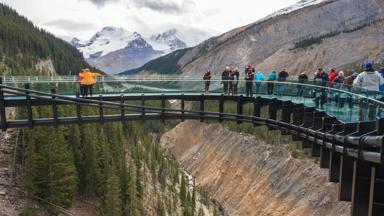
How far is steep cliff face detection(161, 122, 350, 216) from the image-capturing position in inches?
2445

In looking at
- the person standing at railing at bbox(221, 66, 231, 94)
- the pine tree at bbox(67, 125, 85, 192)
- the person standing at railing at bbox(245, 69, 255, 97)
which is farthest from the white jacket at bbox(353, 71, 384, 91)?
the pine tree at bbox(67, 125, 85, 192)

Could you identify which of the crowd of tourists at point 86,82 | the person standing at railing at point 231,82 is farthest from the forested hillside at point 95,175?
the person standing at railing at point 231,82

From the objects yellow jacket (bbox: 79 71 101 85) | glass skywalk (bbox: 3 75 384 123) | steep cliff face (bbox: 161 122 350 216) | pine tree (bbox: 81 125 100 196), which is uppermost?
yellow jacket (bbox: 79 71 101 85)

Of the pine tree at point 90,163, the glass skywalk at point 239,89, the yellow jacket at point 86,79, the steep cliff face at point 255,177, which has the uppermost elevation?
the yellow jacket at point 86,79

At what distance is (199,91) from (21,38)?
7412 inches

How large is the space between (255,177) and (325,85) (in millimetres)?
57656

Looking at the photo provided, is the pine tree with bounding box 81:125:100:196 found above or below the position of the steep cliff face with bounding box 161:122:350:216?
above

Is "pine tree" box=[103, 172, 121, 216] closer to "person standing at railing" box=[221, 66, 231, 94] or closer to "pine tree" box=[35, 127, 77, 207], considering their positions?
"pine tree" box=[35, 127, 77, 207]

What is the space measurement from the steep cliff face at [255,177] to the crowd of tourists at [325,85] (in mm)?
30969

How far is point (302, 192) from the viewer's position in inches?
2562

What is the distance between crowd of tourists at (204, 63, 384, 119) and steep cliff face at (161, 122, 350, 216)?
102 feet

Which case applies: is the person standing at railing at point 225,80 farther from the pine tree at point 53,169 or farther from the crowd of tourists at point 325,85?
the pine tree at point 53,169

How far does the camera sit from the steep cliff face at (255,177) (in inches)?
2445

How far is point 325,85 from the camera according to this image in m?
25.4
